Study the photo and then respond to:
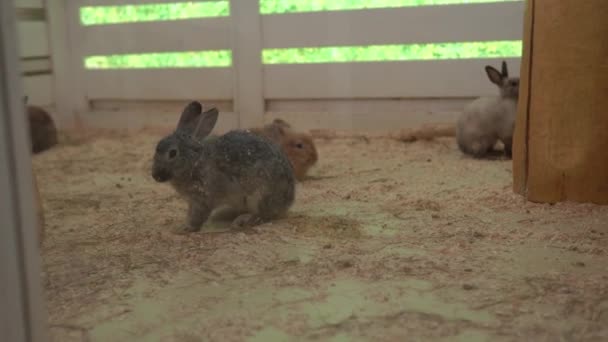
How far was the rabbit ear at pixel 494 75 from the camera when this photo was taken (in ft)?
15.3

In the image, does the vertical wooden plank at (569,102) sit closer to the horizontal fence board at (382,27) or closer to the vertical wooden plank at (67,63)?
the horizontal fence board at (382,27)

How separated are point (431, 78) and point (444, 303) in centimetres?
328

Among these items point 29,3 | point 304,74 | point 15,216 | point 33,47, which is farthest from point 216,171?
point 304,74

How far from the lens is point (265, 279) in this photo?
237cm

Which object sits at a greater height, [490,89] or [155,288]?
[490,89]

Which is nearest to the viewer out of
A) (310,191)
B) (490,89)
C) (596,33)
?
(596,33)

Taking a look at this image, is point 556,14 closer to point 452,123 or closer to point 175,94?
point 452,123

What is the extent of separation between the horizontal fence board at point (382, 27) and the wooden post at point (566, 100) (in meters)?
1.52

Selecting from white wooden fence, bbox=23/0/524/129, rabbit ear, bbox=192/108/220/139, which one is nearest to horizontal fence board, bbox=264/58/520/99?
white wooden fence, bbox=23/0/524/129

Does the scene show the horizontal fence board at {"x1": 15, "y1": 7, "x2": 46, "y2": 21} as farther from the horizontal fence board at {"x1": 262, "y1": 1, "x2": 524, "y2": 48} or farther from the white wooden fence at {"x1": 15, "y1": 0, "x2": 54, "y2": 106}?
the horizontal fence board at {"x1": 262, "y1": 1, "x2": 524, "y2": 48}

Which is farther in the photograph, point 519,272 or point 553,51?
point 553,51

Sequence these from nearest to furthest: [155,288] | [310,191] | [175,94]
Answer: [155,288] < [310,191] < [175,94]

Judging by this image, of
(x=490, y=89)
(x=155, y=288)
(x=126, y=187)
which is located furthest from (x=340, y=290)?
(x=490, y=89)

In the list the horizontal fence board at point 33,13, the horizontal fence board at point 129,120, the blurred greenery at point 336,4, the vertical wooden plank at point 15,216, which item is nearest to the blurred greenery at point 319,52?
the blurred greenery at point 336,4
